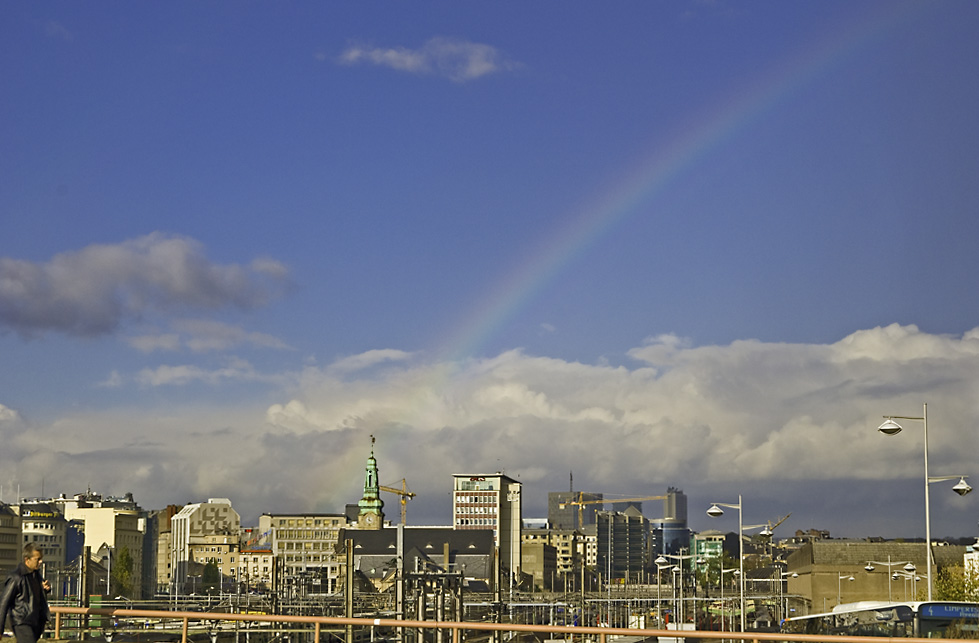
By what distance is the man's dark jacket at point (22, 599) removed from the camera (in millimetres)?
15430

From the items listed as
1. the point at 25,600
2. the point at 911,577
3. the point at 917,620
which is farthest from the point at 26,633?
the point at 911,577

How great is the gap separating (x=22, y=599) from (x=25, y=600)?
49mm

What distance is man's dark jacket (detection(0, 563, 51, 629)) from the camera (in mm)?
15430

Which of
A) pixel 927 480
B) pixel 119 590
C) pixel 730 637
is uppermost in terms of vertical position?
pixel 927 480

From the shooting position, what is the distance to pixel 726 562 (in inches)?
7844

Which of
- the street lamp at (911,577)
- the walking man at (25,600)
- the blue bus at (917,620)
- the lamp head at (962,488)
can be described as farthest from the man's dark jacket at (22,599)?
the street lamp at (911,577)

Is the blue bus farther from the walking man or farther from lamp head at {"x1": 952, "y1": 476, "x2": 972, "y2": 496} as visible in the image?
the walking man

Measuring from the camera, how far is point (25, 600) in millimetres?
15547

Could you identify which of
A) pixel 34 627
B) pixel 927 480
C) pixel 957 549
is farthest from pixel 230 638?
pixel 957 549

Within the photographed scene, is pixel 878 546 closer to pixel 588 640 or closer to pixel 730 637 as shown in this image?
pixel 588 640

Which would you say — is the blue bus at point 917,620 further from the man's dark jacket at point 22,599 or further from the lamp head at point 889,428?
the man's dark jacket at point 22,599

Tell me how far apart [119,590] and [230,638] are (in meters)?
113

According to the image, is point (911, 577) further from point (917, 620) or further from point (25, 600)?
point (25, 600)

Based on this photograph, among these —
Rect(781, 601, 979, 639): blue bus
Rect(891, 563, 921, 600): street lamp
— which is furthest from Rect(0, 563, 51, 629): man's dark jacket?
Rect(891, 563, 921, 600): street lamp
